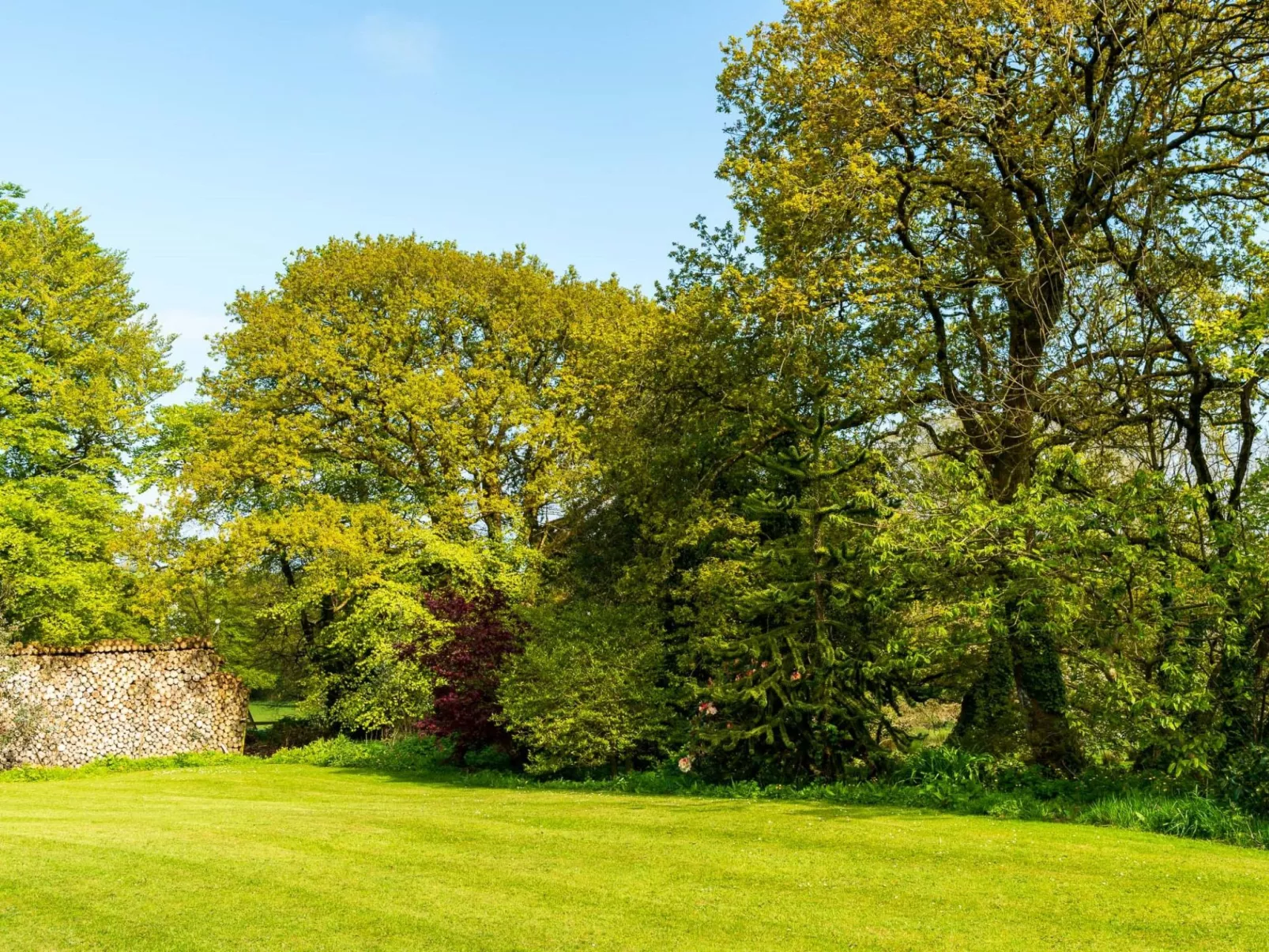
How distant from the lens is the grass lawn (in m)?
6.21

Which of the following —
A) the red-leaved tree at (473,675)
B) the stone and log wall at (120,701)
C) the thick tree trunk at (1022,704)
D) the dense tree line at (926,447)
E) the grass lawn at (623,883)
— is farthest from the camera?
the stone and log wall at (120,701)

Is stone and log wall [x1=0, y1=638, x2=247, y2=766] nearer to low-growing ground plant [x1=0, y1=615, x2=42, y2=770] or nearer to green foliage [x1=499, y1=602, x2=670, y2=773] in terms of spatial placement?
low-growing ground plant [x1=0, y1=615, x2=42, y2=770]

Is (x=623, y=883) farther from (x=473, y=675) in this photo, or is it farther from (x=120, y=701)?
(x=120, y=701)

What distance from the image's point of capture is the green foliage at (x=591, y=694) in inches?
587

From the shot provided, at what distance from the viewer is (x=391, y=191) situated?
16.2m

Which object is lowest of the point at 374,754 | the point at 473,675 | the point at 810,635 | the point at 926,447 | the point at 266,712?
the point at 266,712

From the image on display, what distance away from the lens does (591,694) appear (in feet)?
49.7

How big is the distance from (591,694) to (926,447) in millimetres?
8236

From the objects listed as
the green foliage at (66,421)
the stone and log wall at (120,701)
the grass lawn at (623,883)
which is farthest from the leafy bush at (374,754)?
the grass lawn at (623,883)

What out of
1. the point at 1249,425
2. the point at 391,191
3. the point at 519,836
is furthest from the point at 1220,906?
the point at 391,191

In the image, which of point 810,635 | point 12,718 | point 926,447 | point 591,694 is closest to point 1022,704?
point 810,635

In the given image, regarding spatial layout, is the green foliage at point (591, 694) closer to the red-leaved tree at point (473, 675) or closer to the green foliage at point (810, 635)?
the red-leaved tree at point (473, 675)

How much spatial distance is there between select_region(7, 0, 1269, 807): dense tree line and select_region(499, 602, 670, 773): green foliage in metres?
0.07

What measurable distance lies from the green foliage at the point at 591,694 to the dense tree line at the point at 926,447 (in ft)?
0.22
